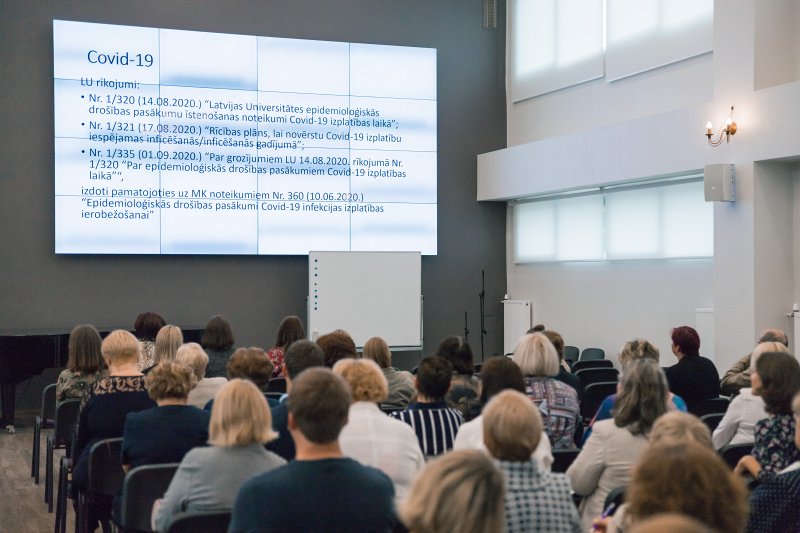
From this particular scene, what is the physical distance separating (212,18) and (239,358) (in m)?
6.98

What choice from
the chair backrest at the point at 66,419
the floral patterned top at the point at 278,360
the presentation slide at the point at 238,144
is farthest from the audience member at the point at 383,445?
the presentation slide at the point at 238,144

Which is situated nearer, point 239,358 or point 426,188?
point 239,358

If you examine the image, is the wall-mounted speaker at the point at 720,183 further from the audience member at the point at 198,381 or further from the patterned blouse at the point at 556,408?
the audience member at the point at 198,381

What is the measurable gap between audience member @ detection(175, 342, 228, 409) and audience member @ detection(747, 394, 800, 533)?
2937 millimetres

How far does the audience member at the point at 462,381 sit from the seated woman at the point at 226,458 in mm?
1446

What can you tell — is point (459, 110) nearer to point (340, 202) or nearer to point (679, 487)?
point (340, 202)

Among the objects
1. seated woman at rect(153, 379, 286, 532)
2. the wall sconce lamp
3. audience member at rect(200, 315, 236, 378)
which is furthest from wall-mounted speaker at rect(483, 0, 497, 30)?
seated woman at rect(153, 379, 286, 532)

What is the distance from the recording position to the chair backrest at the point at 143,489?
3.54 m

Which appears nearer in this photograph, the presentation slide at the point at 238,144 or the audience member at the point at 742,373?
the audience member at the point at 742,373

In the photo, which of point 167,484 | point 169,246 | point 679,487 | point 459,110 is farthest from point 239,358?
point 459,110

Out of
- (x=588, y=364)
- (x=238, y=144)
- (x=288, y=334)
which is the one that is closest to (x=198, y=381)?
(x=288, y=334)

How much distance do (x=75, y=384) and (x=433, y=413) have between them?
2738 millimetres

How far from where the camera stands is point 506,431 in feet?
8.45

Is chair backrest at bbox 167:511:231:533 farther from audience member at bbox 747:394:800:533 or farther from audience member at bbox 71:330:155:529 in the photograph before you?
audience member at bbox 71:330:155:529
